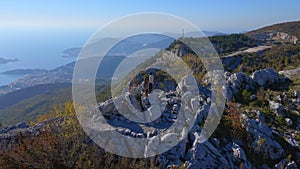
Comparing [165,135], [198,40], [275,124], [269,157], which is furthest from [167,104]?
[198,40]

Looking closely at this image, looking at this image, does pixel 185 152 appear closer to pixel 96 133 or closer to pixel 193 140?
pixel 193 140

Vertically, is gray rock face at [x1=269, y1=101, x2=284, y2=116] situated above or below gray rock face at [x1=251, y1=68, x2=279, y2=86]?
below

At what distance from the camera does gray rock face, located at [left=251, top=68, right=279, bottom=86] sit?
17745 millimetres

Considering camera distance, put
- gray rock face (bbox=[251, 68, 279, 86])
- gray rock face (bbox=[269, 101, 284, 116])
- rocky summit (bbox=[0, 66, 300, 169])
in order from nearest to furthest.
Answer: rocky summit (bbox=[0, 66, 300, 169]) → gray rock face (bbox=[269, 101, 284, 116]) → gray rock face (bbox=[251, 68, 279, 86])

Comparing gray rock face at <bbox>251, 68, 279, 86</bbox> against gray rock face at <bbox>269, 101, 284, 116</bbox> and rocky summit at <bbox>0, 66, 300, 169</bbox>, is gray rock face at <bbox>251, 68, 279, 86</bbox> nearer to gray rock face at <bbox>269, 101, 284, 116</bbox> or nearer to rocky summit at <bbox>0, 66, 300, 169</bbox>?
gray rock face at <bbox>269, 101, 284, 116</bbox>

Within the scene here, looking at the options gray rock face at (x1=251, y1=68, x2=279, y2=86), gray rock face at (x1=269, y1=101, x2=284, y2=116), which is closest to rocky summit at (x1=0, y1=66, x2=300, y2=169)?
gray rock face at (x1=269, y1=101, x2=284, y2=116)

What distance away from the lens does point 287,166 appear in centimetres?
959

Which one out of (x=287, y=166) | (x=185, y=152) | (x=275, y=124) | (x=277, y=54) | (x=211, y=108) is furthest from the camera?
(x=277, y=54)

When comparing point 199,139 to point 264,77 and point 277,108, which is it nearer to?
point 277,108

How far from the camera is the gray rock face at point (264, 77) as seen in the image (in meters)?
17.7

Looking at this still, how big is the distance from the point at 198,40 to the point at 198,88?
4399cm

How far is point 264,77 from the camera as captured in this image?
18.1 m

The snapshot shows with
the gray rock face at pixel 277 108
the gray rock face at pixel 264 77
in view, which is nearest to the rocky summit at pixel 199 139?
the gray rock face at pixel 277 108

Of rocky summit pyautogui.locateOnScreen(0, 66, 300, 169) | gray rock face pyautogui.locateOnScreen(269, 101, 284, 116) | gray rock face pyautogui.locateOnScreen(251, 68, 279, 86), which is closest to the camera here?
rocky summit pyautogui.locateOnScreen(0, 66, 300, 169)
